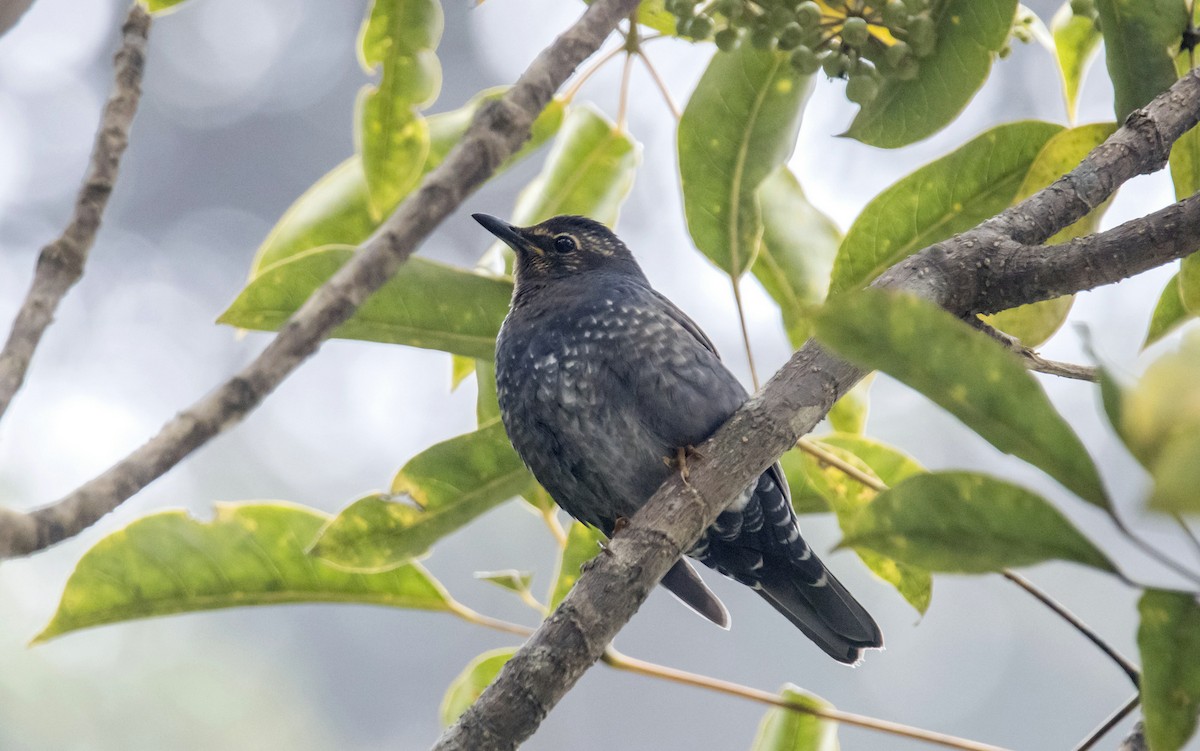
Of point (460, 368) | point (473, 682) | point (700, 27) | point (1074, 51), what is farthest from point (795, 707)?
point (1074, 51)

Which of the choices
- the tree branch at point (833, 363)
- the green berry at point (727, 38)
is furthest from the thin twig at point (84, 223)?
the green berry at point (727, 38)

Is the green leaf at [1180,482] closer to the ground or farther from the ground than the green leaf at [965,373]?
closer to the ground

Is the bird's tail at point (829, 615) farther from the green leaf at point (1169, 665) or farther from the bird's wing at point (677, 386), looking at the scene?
the green leaf at point (1169, 665)

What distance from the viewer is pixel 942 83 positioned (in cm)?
212

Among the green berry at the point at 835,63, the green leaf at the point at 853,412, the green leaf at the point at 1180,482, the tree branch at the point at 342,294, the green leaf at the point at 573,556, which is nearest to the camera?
the green leaf at the point at 1180,482

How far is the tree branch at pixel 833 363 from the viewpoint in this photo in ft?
5.52

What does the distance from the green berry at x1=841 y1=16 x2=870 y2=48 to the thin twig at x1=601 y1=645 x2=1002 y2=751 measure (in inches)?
44.3

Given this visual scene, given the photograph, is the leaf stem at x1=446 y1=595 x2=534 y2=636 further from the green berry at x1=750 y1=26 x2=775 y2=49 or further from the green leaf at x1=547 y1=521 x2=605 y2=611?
the green berry at x1=750 y1=26 x2=775 y2=49

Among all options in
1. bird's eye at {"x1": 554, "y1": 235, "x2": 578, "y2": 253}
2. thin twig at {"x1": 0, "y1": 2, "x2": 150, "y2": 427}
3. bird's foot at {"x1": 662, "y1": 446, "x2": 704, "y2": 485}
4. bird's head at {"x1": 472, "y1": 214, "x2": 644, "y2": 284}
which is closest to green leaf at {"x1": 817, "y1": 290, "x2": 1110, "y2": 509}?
bird's foot at {"x1": 662, "y1": 446, "x2": 704, "y2": 485}

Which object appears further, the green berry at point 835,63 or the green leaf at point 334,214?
the green leaf at point 334,214

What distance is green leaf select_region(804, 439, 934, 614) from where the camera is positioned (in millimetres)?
2244

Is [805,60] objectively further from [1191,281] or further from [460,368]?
[460,368]

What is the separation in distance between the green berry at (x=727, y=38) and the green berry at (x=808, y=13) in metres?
0.17

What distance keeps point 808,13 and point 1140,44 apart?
58 centimetres
